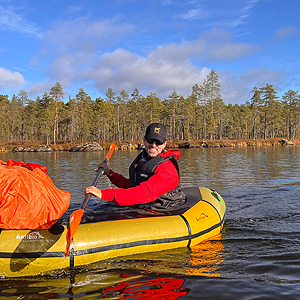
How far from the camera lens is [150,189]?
190 inches

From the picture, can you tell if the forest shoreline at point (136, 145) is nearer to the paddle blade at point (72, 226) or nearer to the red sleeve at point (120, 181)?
the red sleeve at point (120, 181)

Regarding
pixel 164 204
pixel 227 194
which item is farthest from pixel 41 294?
pixel 227 194

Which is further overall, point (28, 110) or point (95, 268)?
point (28, 110)

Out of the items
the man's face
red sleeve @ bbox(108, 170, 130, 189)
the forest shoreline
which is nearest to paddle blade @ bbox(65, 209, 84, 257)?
the man's face

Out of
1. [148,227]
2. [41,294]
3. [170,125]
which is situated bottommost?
[41,294]

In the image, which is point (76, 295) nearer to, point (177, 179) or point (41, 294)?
point (41, 294)

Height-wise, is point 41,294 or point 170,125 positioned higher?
point 170,125

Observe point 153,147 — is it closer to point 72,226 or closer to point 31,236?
point 72,226

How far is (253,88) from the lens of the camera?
6431 centimetres

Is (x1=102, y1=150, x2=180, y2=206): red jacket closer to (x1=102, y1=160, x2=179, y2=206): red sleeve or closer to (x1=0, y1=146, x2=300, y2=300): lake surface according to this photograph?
(x1=102, y1=160, x2=179, y2=206): red sleeve

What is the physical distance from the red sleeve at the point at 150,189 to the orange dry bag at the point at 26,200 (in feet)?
2.55

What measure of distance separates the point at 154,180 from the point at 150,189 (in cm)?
16

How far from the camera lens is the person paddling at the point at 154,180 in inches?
186

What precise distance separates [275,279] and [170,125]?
2531 inches
